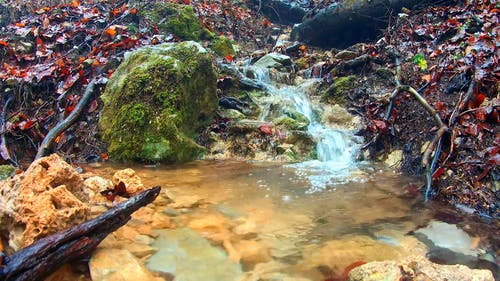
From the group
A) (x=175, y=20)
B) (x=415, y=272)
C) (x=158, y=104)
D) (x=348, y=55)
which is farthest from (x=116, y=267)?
(x=175, y=20)

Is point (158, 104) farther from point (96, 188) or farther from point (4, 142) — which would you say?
point (96, 188)

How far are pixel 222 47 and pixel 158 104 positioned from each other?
15.9 feet

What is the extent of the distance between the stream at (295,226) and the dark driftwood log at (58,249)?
288mm

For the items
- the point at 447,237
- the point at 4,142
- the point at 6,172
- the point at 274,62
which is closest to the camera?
the point at 447,237

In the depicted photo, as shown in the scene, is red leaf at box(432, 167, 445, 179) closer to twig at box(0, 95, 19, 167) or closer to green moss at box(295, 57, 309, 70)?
twig at box(0, 95, 19, 167)

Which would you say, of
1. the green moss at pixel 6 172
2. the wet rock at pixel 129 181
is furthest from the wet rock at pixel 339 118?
the green moss at pixel 6 172

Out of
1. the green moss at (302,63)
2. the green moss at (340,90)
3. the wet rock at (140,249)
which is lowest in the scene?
the wet rock at (140,249)

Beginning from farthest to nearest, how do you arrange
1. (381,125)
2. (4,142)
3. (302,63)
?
(302,63), (381,125), (4,142)

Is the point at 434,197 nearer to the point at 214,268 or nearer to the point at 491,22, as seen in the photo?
the point at 214,268

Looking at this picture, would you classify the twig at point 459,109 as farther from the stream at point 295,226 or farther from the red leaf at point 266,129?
the red leaf at point 266,129

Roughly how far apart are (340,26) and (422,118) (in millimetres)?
6030

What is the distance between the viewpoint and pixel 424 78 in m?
5.79

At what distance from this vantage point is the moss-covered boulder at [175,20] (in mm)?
9672

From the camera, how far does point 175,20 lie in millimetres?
9797
